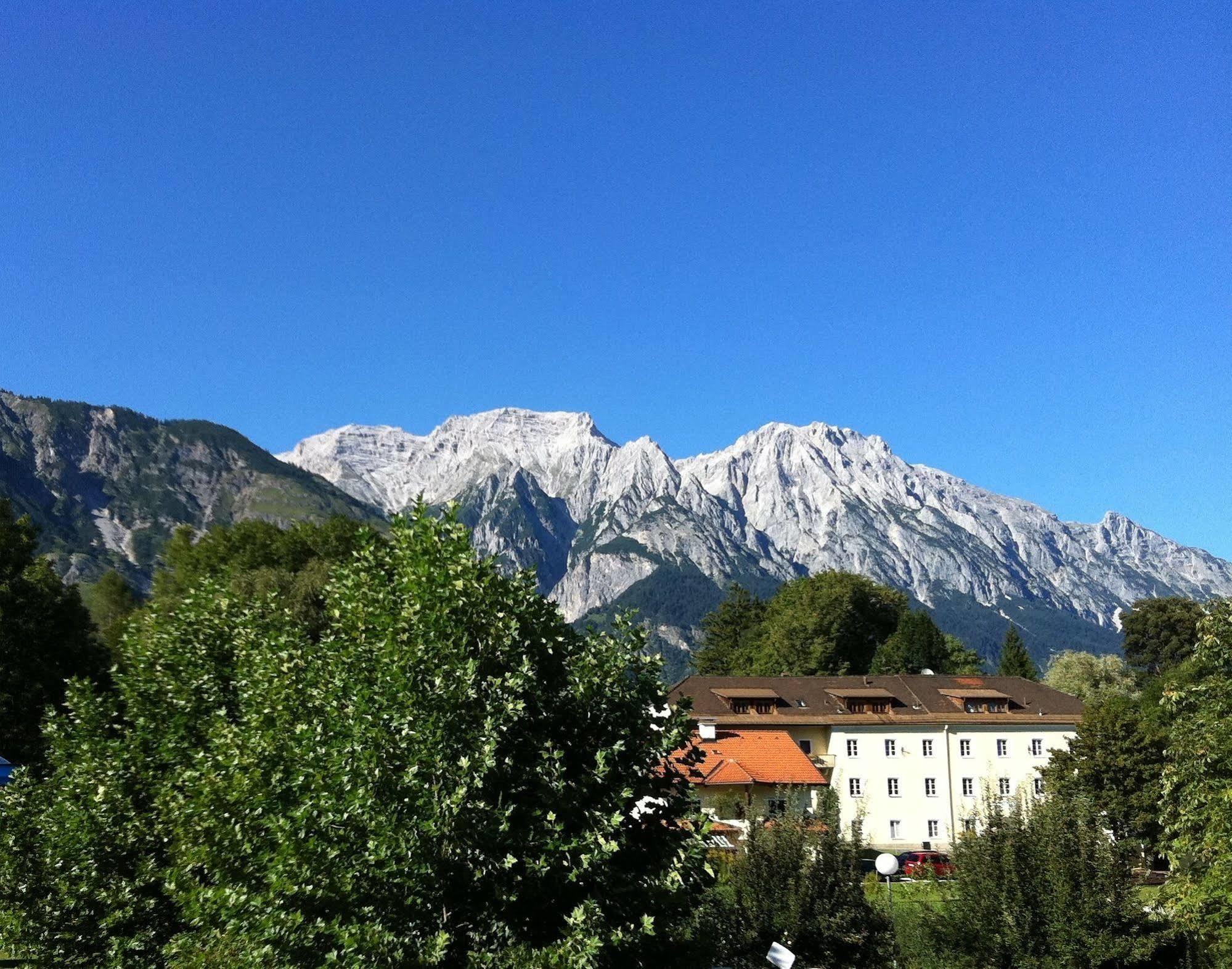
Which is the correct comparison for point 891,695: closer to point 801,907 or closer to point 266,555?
point 266,555

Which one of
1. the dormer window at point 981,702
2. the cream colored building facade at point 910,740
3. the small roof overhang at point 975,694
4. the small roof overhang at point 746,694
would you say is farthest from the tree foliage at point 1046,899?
the small roof overhang at point 975,694

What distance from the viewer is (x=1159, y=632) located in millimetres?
100938

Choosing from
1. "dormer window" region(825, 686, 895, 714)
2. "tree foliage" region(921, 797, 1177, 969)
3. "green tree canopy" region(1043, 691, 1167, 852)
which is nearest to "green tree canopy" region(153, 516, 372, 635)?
"dormer window" region(825, 686, 895, 714)

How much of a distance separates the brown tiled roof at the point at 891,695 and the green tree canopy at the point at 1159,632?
29764mm

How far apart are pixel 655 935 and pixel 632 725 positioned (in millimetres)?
2377

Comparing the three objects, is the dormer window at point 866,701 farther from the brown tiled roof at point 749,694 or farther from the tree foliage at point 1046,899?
the tree foliage at point 1046,899

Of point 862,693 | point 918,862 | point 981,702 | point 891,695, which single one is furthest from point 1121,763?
point 862,693

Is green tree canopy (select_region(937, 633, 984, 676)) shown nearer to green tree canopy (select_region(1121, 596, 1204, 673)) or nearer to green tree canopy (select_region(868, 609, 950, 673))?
green tree canopy (select_region(868, 609, 950, 673))

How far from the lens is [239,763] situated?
12781 mm

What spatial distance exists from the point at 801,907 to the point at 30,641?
4081 centimetres

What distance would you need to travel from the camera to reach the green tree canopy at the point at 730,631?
11506cm

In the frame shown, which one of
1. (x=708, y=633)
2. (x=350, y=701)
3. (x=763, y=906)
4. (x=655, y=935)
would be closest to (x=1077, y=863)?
(x=763, y=906)

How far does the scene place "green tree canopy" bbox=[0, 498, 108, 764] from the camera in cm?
4572

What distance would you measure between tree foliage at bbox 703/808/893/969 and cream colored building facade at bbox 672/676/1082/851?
44.1 metres
